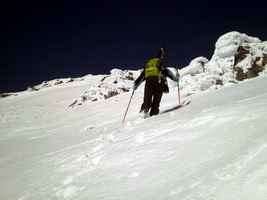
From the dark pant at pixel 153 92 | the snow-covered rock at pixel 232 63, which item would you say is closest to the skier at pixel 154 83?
the dark pant at pixel 153 92

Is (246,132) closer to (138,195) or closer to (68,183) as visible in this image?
(138,195)

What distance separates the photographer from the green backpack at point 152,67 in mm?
6645

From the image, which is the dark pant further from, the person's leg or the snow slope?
the snow slope

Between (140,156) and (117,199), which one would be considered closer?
(117,199)

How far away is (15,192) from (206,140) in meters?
2.64

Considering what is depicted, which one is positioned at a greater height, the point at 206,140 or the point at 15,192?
the point at 15,192

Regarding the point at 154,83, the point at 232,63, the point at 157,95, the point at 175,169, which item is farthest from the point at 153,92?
the point at 232,63

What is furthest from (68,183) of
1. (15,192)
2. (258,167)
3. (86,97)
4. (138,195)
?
(86,97)

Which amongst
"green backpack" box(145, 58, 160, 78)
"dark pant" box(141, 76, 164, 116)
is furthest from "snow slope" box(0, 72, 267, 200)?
"green backpack" box(145, 58, 160, 78)

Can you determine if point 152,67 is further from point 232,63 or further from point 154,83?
point 232,63

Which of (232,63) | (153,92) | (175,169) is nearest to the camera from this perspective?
(175,169)

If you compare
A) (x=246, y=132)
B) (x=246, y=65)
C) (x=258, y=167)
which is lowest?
(x=258, y=167)

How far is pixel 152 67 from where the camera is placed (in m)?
6.70

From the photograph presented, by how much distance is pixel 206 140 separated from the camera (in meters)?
2.30
